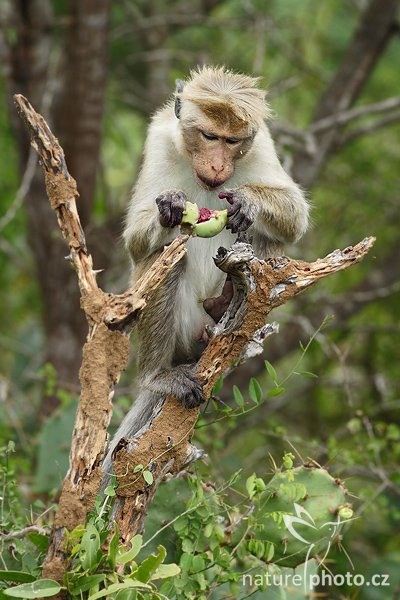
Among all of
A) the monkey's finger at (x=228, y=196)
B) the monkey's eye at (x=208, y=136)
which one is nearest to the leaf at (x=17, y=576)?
the monkey's finger at (x=228, y=196)

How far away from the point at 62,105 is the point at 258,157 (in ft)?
11.7

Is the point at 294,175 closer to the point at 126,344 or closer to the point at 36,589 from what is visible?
the point at 126,344

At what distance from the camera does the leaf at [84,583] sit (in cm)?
309

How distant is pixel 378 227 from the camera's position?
30.9 feet

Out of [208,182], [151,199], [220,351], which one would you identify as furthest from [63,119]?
[220,351]

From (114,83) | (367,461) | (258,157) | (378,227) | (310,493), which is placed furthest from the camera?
(114,83)

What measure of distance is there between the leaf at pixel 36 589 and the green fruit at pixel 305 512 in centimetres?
101

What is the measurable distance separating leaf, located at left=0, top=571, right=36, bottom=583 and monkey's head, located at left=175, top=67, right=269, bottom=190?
2.09 metres

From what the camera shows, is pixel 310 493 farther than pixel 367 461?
No

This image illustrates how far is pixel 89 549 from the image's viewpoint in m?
3.07

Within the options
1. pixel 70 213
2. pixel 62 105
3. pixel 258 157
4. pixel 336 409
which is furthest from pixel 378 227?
pixel 70 213

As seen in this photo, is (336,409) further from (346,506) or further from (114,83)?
(346,506)

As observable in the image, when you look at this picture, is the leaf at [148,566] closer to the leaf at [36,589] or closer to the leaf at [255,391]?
the leaf at [36,589]

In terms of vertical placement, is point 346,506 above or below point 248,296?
below
